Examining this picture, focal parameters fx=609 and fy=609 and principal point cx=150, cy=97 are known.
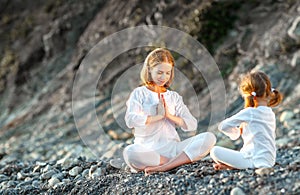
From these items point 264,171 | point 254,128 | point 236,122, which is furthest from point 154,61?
point 264,171

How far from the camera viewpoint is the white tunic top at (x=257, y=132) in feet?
17.1

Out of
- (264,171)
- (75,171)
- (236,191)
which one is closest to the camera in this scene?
(236,191)

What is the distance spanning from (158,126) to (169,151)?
0.27m

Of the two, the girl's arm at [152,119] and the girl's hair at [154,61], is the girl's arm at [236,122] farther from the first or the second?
the girl's hair at [154,61]

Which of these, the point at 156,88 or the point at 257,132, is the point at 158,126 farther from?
the point at 257,132

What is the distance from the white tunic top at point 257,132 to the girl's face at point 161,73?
0.73 m

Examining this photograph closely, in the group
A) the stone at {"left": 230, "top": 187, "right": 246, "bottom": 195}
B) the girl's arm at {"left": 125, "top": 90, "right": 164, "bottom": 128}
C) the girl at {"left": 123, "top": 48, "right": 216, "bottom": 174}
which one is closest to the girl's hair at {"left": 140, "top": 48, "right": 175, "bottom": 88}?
the girl at {"left": 123, "top": 48, "right": 216, "bottom": 174}

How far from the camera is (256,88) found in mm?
5230

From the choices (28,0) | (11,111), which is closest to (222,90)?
(11,111)

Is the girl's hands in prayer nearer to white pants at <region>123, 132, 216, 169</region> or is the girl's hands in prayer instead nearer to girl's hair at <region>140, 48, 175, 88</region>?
girl's hair at <region>140, 48, 175, 88</region>

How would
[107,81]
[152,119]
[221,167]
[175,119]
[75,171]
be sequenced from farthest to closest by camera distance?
[107,81]
[75,171]
[175,119]
[152,119]
[221,167]

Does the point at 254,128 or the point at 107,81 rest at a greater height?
the point at 107,81

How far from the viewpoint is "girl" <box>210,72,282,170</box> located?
17.1 ft

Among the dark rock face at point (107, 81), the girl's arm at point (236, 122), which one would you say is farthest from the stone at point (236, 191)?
the girl's arm at point (236, 122)
